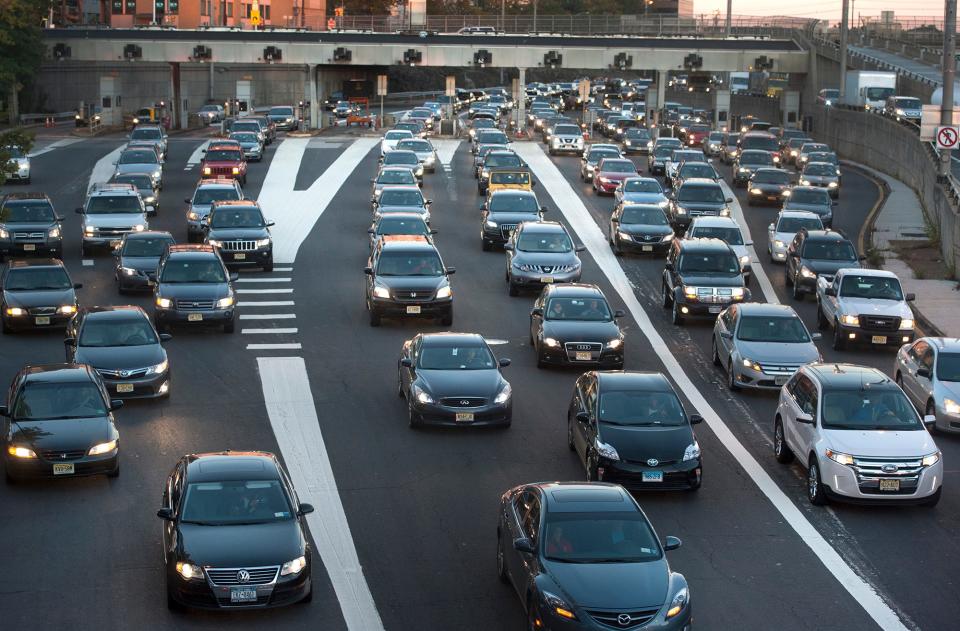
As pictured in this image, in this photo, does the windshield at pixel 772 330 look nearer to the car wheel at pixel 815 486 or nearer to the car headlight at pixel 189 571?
the car wheel at pixel 815 486

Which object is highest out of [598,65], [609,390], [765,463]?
[598,65]

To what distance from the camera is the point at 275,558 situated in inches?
607

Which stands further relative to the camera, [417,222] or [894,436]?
[417,222]

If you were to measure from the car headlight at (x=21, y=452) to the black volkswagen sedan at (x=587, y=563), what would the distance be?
7.49 m

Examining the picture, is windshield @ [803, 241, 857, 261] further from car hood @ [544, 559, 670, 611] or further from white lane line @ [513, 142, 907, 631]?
car hood @ [544, 559, 670, 611]

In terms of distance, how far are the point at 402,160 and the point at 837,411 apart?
117 feet

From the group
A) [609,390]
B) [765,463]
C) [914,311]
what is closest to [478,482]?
A: [609,390]

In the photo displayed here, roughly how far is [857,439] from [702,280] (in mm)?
12879

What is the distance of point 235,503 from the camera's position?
1631cm

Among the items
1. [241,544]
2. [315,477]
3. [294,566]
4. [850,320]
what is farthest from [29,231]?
[294,566]

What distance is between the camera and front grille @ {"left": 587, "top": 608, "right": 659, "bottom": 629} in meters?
13.9

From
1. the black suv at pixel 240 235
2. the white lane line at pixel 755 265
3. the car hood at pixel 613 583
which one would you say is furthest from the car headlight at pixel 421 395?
the black suv at pixel 240 235

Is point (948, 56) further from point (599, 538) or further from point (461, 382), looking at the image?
point (599, 538)

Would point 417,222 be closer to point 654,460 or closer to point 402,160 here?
point 402,160
